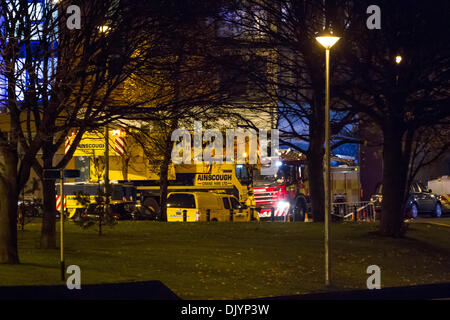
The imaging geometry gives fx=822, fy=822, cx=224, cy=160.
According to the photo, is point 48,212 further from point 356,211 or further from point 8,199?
point 356,211

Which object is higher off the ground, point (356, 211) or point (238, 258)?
point (356, 211)

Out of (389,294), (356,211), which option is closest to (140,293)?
(389,294)

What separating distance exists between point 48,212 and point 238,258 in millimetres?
5275


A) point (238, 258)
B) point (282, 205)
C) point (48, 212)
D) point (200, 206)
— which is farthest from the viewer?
point (282, 205)

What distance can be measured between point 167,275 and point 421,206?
2682cm

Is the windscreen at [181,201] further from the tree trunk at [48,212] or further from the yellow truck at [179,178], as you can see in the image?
the tree trunk at [48,212]

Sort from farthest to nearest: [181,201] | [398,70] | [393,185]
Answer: [181,201], [393,185], [398,70]

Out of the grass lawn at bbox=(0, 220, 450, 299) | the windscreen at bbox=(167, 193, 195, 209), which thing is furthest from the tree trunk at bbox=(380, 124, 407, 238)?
the windscreen at bbox=(167, 193, 195, 209)

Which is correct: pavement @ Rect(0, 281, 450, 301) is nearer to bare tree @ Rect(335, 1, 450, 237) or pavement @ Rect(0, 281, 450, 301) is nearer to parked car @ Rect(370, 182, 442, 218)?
bare tree @ Rect(335, 1, 450, 237)

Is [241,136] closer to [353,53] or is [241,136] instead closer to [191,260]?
[353,53]

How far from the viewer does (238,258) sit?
66.4 ft

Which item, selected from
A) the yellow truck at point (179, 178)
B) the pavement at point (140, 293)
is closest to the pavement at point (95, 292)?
the pavement at point (140, 293)
